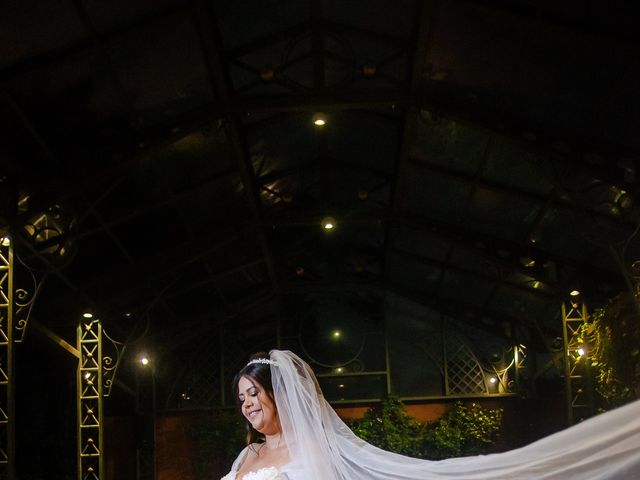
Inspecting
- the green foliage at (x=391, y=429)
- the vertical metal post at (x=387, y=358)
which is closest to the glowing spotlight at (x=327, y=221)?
the vertical metal post at (x=387, y=358)

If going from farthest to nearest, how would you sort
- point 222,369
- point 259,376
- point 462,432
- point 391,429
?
point 222,369
point 462,432
point 391,429
point 259,376

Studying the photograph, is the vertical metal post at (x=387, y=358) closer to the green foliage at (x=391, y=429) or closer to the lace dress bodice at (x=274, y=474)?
the green foliage at (x=391, y=429)

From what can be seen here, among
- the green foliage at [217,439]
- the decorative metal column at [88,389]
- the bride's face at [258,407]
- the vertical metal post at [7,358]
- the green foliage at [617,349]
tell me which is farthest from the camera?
the green foliage at [217,439]

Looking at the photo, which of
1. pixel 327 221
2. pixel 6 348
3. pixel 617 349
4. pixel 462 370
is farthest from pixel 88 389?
pixel 617 349

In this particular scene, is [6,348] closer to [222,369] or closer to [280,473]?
[280,473]

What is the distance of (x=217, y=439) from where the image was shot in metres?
14.5

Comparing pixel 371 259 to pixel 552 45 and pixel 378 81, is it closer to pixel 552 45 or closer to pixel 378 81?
pixel 378 81

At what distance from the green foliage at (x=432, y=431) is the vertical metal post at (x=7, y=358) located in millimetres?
7070

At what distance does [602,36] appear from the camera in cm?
714

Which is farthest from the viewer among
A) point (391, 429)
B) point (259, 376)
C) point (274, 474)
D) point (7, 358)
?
point (391, 429)

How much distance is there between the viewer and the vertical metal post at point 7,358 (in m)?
7.73

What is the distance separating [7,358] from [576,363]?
6.11 metres

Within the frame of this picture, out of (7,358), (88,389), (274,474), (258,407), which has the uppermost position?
(88,389)

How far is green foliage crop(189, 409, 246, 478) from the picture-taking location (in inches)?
566
